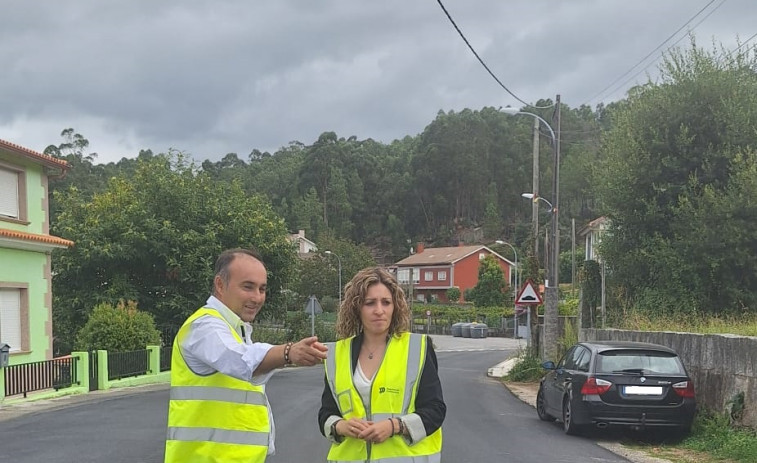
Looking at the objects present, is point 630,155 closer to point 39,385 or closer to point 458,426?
point 458,426

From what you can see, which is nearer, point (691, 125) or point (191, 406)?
point (191, 406)

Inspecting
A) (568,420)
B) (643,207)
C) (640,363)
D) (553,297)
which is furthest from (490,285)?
(640,363)

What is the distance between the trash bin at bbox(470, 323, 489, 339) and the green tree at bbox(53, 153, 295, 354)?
30087 mm

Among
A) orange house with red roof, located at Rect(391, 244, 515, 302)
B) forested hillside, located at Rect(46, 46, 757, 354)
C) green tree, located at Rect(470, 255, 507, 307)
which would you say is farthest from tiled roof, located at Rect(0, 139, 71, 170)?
orange house with red roof, located at Rect(391, 244, 515, 302)

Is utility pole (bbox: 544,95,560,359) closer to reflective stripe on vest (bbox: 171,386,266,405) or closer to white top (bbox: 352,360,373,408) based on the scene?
white top (bbox: 352,360,373,408)

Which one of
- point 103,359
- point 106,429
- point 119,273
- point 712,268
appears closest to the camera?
point 106,429

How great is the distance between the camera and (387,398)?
3.33 m

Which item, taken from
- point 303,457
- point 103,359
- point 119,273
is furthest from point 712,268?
point 119,273

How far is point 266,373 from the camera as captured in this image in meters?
3.01

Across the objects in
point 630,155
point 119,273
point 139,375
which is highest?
point 630,155

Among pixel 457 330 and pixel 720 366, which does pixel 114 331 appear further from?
pixel 457 330

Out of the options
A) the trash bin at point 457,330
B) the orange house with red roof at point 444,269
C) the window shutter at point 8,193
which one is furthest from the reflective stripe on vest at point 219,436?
the orange house with red roof at point 444,269

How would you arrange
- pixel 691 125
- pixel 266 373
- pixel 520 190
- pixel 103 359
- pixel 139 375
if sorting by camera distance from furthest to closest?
pixel 520 190 < pixel 139 375 < pixel 103 359 < pixel 691 125 < pixel 266 373

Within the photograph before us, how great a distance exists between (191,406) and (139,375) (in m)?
21.5
